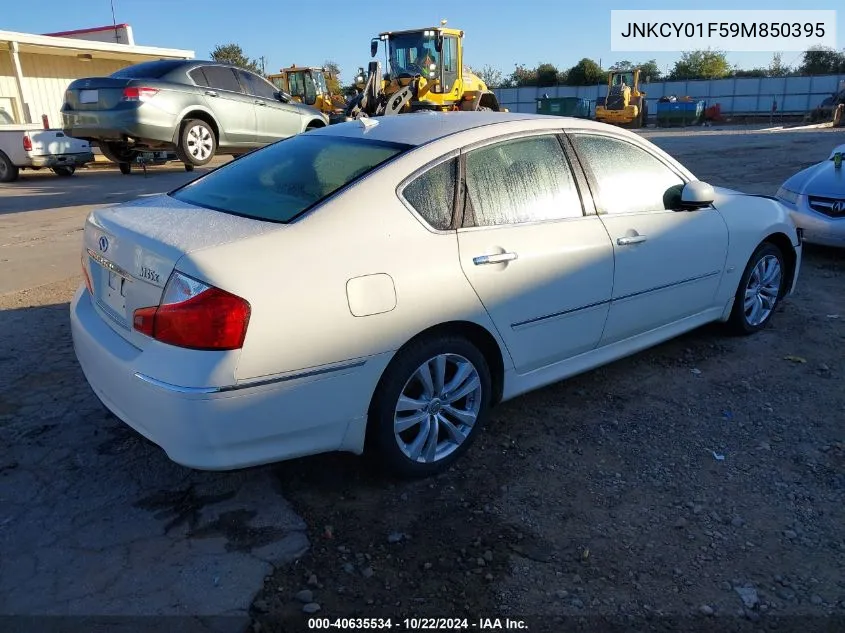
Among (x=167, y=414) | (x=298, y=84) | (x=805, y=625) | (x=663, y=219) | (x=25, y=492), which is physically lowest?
(x=805, y=625)

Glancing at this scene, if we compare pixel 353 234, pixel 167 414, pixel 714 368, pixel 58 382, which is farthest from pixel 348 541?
pixel 714 368

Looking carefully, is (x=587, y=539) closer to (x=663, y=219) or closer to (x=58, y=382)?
(x=663, y=219)

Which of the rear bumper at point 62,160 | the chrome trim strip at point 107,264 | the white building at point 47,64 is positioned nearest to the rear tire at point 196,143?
the rear bumper at point 62,160

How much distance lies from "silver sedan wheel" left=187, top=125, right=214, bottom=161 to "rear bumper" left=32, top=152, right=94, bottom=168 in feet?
16.5

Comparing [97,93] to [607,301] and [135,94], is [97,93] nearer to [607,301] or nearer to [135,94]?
[135,94]

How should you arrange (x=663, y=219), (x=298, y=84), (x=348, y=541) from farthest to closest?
(x=298, y=84)
(x=663, y=219)
(x=348, y=541)

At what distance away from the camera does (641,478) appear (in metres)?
3.09

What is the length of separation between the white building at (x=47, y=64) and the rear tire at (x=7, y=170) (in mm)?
6033

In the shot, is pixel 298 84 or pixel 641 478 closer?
pixel 641 478

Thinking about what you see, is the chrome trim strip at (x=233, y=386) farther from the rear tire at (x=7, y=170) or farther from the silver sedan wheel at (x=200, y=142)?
the rear tire at (x=7, y=170)

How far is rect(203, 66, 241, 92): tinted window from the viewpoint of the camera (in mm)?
12055

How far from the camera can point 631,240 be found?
144 inches

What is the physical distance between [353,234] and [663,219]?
207cm

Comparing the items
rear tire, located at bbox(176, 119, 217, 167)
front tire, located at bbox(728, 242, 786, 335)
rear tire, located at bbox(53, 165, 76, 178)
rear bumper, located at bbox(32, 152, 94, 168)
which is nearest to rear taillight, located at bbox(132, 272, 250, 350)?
front tire, located at bbox(728, 242, 786, 335)
